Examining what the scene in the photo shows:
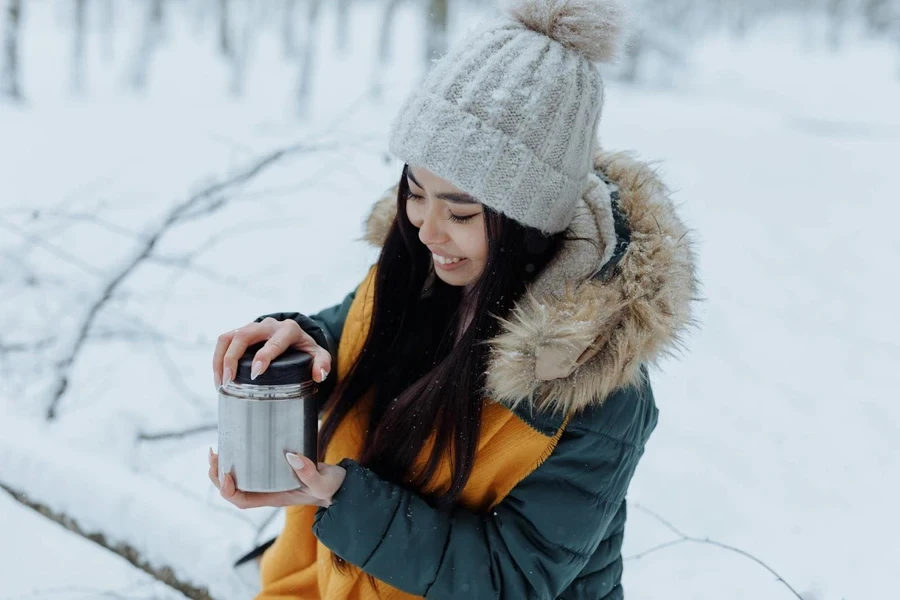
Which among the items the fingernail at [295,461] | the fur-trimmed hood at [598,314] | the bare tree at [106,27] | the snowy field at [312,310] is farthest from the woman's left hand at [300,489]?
the bare tree at [106,27]

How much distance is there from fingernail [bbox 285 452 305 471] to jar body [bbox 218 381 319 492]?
0.01 metres

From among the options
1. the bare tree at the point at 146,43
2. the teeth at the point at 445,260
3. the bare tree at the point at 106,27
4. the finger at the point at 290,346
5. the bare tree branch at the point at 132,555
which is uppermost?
the teeth at the point at 445,260

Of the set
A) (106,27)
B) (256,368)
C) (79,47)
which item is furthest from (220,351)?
(106,27)

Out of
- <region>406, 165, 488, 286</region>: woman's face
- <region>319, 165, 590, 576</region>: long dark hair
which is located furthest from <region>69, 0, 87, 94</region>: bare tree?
<region>406, 165, 488, 286</region>: woman's face

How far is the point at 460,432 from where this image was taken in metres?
1.45

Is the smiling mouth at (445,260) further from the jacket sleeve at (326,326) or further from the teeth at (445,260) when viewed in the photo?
the jacket sleeve at (326,326)

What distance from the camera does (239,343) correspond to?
4.41 feet

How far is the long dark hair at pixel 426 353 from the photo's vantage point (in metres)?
1.46

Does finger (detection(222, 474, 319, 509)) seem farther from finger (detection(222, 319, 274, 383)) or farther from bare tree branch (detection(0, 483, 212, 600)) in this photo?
bare tree branch (detection(0, 483, 212, 600))

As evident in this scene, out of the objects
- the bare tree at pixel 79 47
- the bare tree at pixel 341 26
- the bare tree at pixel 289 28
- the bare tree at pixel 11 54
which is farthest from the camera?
the bare tree at pixel 341 26

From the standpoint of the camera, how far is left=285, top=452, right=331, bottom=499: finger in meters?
1.28

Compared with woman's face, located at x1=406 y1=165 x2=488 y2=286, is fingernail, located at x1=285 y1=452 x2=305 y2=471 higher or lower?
lower

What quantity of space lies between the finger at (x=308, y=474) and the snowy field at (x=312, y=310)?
0.80 m

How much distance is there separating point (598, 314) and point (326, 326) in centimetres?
80
